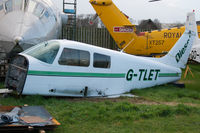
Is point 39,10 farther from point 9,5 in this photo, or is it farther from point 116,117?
point 116,117

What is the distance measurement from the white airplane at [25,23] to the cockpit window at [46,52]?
5.68ft

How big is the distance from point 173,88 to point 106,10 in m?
8.18

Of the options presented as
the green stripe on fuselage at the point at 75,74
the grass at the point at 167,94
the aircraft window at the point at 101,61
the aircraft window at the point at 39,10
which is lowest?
the grass at the point at 167,94

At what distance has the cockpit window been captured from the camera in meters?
6.70

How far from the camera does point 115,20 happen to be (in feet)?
51.8

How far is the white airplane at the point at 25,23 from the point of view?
8625 mm

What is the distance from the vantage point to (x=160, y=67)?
9.16 m

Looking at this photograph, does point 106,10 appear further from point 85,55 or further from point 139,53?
point 85,55

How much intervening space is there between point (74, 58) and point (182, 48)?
16.9ft

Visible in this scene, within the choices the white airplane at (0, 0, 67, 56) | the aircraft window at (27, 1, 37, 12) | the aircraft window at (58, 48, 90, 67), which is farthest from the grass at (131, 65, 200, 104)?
the aircraft window at (27, 1, 37, 12)

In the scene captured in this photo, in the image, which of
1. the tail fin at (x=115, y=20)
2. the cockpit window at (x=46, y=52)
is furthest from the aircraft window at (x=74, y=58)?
the tail fin at (x=115, y=20)

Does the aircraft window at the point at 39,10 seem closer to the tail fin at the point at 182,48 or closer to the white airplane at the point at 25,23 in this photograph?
the white airplane at the point at 25,23

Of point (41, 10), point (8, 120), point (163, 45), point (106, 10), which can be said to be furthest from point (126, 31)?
point (8, 120)

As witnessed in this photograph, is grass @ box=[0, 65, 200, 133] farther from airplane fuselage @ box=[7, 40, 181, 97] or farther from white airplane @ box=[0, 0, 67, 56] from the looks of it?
white airplane @ box=[0, 0, 67, 56]
